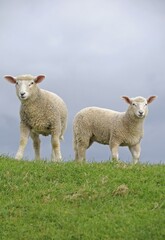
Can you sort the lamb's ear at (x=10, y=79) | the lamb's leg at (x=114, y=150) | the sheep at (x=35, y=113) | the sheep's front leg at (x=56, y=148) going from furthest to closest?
the lamb's leg at (x=114, y=150), the lamb's ear at (x=10, y=79), the sheep's front leg at (x=56, y=148), the sheep at (x=35, y=113)

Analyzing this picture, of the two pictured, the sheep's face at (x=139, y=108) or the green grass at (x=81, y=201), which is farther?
the sheep's face at (x=139, y=108)

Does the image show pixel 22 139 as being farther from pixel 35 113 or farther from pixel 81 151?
pixel 81 151

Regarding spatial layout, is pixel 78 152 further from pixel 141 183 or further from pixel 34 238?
pixel 34 238

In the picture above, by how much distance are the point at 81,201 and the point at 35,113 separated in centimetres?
548

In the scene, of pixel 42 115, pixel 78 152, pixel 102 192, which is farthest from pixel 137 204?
pixel 78 152

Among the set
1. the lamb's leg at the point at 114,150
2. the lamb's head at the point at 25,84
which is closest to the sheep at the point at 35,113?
the lamb's head at the point at 25,84

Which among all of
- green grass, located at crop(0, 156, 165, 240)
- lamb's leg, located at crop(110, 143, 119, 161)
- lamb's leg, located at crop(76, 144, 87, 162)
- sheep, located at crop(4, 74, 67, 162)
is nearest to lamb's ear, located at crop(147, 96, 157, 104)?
lamb's leg, located at crop(110, 143, 119, 161)

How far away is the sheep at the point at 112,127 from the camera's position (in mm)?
18453

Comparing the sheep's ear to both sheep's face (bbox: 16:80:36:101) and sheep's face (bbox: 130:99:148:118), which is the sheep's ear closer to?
sheep's face (bbox: 16:80:36:101)

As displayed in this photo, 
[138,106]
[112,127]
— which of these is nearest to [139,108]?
[138,106]

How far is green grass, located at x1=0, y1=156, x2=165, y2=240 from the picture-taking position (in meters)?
11.1

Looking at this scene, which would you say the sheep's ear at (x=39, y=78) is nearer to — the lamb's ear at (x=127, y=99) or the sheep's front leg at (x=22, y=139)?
the sheep's front leg at (x=22, y=139)

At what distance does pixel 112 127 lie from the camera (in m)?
18.6

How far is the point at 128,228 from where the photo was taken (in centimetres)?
1107
